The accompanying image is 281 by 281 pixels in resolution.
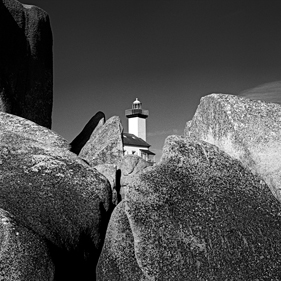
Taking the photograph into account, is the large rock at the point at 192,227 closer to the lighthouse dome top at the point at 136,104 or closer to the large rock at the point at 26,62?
the large rock at the point at 26,62

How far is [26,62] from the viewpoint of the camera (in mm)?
8438

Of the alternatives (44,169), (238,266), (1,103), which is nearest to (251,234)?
(238,266)

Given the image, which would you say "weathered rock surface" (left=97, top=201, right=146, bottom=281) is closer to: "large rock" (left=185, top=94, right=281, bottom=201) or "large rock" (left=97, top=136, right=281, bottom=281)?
"large rock" (left=97, top=136, right=281, bottom=281)

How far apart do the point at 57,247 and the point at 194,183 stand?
134 centimetres

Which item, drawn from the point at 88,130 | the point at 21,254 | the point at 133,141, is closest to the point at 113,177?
the point at 21,254

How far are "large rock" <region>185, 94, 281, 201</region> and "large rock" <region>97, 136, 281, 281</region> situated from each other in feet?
1.39

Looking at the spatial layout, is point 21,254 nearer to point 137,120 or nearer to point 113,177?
point 113,177

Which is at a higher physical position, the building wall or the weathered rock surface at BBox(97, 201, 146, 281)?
the building wall

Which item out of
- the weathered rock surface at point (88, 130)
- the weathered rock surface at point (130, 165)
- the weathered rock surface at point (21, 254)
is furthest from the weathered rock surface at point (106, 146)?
the weathered rock surface at point (21, 254)

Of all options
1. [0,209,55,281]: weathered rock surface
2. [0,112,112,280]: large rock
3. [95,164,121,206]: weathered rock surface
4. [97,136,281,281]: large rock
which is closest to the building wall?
A: [95,164,121,206]: weathered rock surface

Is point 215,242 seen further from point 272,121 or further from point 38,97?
point 38,97

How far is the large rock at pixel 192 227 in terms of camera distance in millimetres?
4156

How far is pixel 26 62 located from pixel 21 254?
521 centimetres

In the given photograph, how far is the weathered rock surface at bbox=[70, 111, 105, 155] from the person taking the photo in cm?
853
